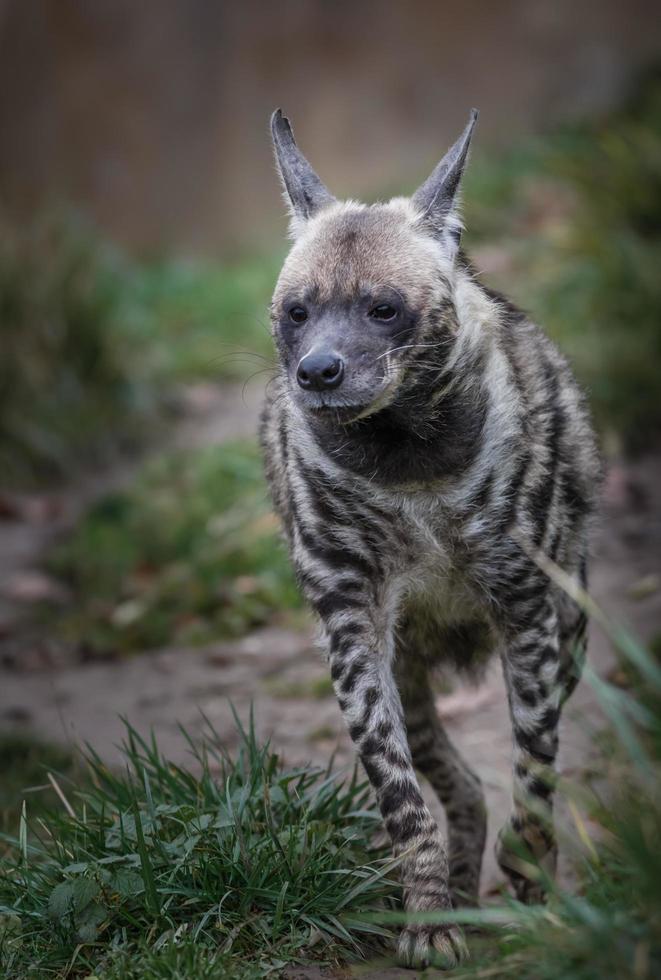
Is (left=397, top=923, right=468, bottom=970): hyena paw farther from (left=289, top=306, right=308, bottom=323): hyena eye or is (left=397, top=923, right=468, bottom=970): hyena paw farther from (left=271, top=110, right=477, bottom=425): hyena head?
(left=289, top=306, right=308, bottom=323): hyena eye

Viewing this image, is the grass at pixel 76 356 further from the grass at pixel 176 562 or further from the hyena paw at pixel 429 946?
the hyena paw at pixel 429 946

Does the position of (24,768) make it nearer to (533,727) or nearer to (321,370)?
(533,727)

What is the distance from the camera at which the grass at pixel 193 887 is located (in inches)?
122

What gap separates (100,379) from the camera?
8539 millimetres

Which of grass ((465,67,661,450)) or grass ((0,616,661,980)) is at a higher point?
grass ((465,67,661,450))

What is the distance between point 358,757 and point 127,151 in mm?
9873

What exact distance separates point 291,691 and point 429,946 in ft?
8.16

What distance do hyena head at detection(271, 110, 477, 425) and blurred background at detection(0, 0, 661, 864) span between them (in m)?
0.49

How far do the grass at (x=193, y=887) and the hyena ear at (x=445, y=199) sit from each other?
160cm

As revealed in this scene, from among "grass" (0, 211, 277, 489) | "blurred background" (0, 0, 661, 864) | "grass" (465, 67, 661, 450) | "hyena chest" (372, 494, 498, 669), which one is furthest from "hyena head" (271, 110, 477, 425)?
"grass" (0, 211, 277, 489)

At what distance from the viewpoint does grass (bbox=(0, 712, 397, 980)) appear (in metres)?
3.11

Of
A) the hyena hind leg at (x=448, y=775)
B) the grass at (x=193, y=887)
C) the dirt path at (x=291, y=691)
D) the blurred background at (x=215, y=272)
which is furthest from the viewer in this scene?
the blurred background at (x=215, y=272)

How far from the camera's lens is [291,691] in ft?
18.7

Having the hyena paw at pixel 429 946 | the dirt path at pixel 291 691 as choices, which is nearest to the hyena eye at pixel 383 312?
the dirt path at pixel 291 691
